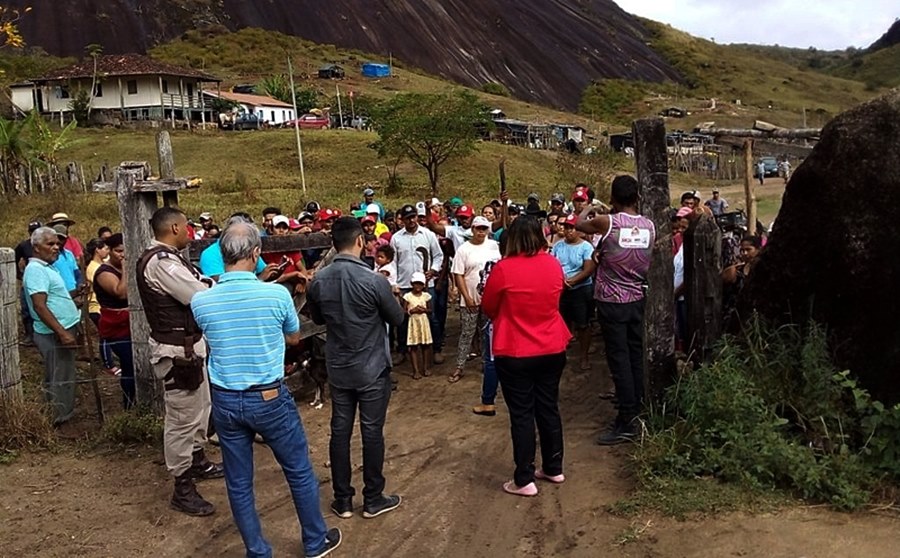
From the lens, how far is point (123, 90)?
46844mm

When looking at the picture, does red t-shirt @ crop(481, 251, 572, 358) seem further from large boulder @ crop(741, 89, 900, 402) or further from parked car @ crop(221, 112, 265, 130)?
parked car @ crop(221, 112, 265, 130)

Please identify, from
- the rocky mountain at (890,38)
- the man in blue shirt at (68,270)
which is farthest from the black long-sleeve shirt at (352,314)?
the rocky mountain at (890,38)

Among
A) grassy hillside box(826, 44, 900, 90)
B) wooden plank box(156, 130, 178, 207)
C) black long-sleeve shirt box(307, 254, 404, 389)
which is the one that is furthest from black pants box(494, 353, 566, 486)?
grassy hillside box(826, 44, 900, 90)

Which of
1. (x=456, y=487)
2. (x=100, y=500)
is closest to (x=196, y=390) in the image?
(x=100, y=500)

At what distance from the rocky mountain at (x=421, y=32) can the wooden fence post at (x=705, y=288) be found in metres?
68.7

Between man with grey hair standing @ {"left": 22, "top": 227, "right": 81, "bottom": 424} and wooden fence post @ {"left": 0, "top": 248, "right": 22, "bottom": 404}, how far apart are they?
17 cm

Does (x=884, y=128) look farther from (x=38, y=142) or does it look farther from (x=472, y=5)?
(x=472, y=5)

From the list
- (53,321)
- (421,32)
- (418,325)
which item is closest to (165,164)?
(53,321)

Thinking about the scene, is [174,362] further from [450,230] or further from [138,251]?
[450,230]

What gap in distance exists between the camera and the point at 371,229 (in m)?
9.82

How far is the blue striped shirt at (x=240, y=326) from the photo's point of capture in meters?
4.20

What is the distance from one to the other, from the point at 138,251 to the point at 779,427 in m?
4.82

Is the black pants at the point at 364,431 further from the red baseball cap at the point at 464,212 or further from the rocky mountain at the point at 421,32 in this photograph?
the rocky mountain at the point at 421,32

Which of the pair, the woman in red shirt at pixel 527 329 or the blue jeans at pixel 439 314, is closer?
the woman in red shirt at pixel 527 329
